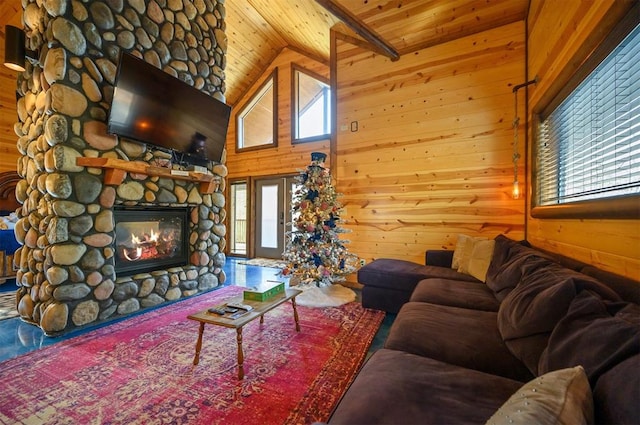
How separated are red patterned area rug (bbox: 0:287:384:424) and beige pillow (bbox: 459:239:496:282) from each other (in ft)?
3.63

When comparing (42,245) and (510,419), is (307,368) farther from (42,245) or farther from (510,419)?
(42,245)

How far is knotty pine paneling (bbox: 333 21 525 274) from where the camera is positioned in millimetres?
3340

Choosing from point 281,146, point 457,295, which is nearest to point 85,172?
point 457,295

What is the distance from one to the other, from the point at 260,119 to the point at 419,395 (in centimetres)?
656

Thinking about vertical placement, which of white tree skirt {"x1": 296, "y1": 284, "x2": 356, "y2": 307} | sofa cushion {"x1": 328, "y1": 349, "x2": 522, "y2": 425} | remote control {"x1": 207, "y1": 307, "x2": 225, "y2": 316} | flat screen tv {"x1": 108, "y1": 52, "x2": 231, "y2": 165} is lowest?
white tree skirt {"x1": 296, "y1": 284, "x2": 356, "y2": 307}

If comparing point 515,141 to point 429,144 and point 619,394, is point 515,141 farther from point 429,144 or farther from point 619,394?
point 619,394

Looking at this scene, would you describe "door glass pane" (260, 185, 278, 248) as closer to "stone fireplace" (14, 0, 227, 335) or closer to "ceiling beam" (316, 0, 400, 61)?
"stone fireplace" (14, 0, 227, 335)

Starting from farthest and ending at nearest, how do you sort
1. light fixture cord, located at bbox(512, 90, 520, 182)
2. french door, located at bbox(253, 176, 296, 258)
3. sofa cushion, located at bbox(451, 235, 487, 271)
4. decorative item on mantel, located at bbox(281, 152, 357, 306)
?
french door, located at bbox(253, 176, 296, 258), decorative item on mantel, located at bbox(281, 152, 357, 306), light fixture cord, located at bbox(512, 90, 520, 182), sofa cushion, located at bbox(451, 235, 487, 271)

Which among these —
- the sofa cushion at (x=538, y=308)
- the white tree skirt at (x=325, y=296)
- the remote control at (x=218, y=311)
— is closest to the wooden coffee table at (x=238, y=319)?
the remote control at (x=218, y=311)

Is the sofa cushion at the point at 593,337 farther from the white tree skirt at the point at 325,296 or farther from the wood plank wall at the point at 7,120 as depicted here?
the wood plank wall at the point at 7,120

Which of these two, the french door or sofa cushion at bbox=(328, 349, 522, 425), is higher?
the french door

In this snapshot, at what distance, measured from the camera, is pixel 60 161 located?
96.9 inches

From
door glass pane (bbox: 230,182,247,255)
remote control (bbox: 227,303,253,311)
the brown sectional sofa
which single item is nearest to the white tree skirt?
remote control (bbox: 227,303,253,311)

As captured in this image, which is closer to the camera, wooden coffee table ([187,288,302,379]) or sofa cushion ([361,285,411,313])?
wooden coffee table ([187,288,302,379])
